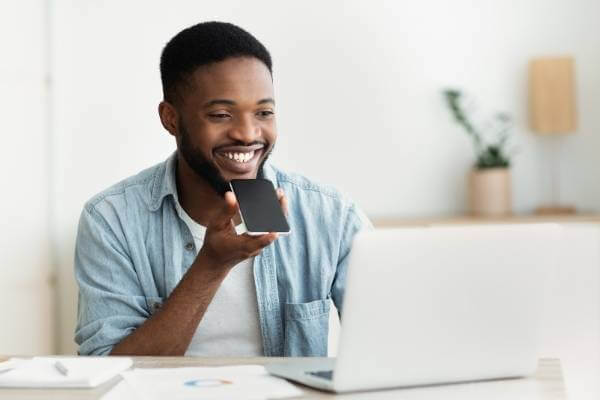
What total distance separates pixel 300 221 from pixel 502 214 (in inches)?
87.9

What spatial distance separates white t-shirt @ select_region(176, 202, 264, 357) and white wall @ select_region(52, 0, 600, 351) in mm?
2226

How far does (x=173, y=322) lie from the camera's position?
1.69 meters

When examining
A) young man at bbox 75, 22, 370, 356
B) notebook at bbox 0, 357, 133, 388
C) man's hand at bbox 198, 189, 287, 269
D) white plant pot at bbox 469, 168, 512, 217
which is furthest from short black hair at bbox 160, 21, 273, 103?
white plant pot at bbox 469, 168, 512, 217

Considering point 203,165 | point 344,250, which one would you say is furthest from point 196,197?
point 344,250

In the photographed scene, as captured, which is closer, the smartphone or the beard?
the smartphone

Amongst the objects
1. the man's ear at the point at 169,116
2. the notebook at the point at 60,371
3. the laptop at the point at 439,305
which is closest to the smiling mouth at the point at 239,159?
the man's ear at the point at 169,116

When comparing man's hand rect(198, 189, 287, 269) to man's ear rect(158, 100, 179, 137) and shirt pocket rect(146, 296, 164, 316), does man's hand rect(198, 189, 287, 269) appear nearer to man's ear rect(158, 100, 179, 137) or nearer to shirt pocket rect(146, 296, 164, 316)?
shirt pocket rect(146, 296, 164, 316)

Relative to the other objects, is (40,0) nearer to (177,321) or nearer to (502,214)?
(502,214)

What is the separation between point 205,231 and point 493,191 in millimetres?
2445

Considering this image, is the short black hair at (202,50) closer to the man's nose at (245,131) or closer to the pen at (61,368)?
the man's nose at (245,131)

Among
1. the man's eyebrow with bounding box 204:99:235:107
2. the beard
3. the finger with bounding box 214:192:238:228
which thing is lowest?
the finger with bounding box 214:192:238:228

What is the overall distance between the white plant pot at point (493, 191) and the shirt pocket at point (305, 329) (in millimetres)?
2265

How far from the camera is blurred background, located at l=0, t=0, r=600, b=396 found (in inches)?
158

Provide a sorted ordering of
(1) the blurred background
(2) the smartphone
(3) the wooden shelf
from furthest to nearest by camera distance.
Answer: (1) the blurred background → (3) the wooden shelf → (2) the smartphone
